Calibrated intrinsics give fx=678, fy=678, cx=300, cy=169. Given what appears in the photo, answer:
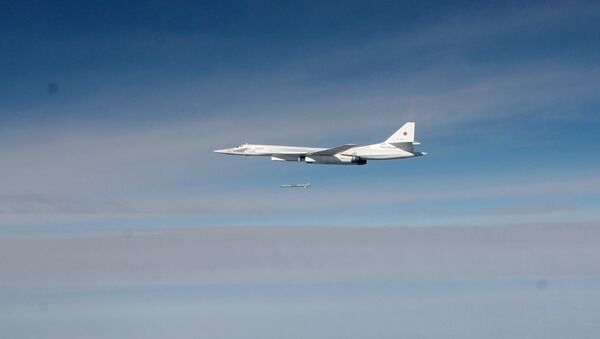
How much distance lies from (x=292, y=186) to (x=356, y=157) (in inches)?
491

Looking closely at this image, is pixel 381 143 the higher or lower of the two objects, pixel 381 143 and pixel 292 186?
the higher

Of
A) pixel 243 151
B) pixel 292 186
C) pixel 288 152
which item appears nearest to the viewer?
pixel 292 186

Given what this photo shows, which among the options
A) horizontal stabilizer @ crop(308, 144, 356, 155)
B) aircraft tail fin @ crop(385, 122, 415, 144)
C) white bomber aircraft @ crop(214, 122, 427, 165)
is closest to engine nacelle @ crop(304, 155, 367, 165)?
white bomber aircraft @ crop(214, 122, 427, 165)

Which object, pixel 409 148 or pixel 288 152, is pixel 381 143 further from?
pixel 288 152

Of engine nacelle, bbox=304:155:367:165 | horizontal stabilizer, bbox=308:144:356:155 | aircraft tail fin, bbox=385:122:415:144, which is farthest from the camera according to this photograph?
engine nacelle, bbox=304:155:367:165

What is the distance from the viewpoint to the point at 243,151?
5044 inches

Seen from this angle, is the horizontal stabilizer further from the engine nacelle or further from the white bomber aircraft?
the engine nacelle

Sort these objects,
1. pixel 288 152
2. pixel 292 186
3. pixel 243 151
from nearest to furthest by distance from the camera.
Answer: pixel 292 186
pixel 288 152
pixel 243 151

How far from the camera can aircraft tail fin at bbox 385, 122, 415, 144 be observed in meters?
110

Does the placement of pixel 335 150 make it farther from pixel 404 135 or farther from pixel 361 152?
pixel 404 135

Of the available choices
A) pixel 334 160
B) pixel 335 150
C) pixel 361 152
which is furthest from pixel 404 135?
pixel 334 160

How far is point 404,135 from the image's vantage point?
111 m

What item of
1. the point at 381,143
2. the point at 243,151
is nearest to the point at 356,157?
the point at 381,143

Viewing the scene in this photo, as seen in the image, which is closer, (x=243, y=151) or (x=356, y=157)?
(x=356, y=157)
